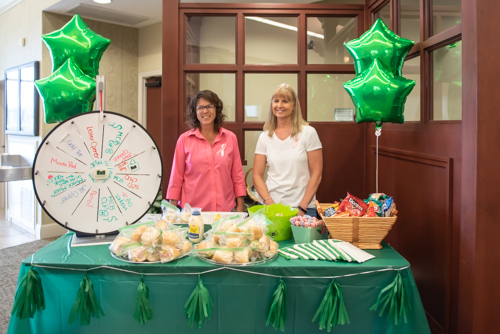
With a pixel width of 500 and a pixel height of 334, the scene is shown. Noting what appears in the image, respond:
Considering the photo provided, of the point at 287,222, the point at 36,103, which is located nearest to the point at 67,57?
the point at 287,222

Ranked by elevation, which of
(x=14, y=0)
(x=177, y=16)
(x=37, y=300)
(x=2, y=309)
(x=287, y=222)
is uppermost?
(x=14, y=0)

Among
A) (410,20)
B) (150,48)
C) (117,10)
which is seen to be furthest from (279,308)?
A: (150,48)

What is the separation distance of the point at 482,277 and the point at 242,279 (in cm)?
91

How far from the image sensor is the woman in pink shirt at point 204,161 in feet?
7.79

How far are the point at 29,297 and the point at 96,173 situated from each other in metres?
0.50

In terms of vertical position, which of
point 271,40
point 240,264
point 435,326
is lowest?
point 435,326

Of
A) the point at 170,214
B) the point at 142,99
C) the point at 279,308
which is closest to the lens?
the point at 279,308

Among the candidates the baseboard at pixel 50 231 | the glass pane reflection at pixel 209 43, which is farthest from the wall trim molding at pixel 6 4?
the glass pane reflection at pixel 209 43

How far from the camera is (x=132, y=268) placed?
1446 mm

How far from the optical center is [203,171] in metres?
2.38

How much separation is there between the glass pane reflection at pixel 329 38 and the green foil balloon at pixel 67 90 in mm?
1457

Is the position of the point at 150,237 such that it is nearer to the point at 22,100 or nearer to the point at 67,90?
the point at 67,90

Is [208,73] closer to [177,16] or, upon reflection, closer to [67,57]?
[177,16]

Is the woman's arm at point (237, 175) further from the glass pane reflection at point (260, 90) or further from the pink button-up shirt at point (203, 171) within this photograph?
the glass pane reflection at point (260, 90)
